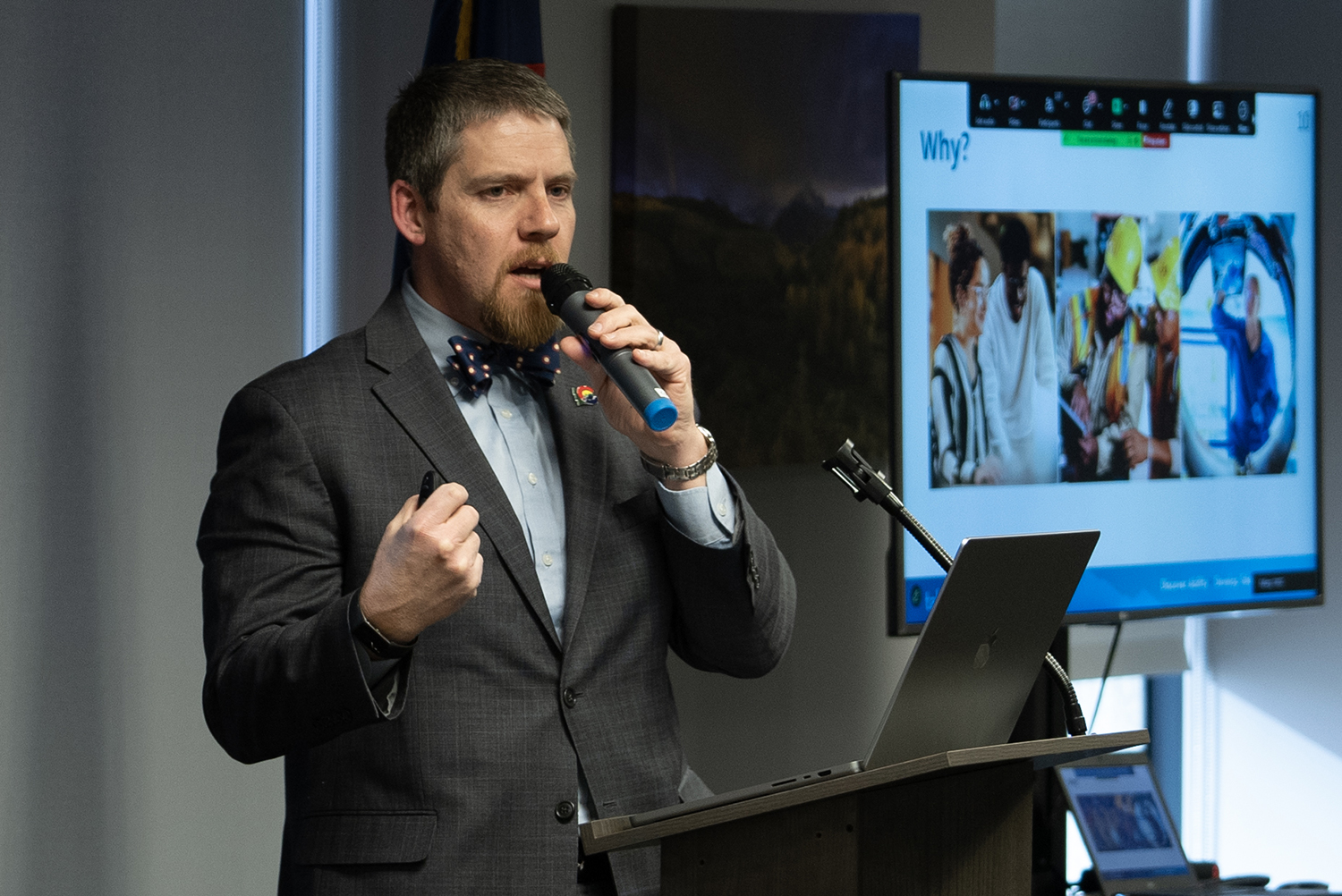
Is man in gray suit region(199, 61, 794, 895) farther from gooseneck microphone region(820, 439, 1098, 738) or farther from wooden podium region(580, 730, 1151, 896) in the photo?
wooden podium region(580, 730, 1151, 896)

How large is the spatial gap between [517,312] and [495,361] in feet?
0.29

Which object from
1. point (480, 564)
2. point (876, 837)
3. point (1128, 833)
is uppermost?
point (480, 564)

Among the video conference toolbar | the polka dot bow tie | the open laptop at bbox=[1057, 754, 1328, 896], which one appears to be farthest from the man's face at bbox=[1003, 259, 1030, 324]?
the polka dot bow tie

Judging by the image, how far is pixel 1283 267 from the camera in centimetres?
270

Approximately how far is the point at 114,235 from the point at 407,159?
769 millimetres

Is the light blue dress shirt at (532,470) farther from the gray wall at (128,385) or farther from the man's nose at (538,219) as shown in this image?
the gray wall at (128,385)

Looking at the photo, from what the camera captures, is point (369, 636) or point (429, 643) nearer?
point (369, 636)

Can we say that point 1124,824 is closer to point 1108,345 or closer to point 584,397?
point 1108,345

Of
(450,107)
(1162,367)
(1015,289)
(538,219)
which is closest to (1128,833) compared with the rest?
(1162,367)

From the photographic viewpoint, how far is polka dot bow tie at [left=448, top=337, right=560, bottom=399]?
1.68m

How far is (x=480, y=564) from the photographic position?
130 centimetres

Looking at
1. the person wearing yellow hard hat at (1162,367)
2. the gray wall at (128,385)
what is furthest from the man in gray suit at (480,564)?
the person wearing yellow hard hat at (1162,367)

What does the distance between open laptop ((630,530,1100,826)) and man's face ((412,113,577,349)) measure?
707 mm

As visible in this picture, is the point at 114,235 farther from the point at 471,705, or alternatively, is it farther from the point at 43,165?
the point at 471,705
